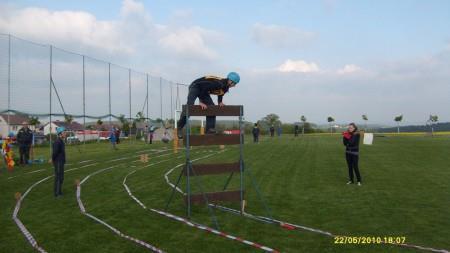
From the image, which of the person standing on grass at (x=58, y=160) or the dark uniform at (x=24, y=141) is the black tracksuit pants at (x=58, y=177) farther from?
the dark uniform at (x=24, y=141)

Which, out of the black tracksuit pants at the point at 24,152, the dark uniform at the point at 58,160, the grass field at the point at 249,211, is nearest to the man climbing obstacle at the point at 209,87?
the grass field at the point at 249,211

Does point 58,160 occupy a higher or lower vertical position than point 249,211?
higher

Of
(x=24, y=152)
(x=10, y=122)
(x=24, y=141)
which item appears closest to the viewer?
(x=24, y=141)

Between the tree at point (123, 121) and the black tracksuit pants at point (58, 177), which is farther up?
the tree at point (123, 121)

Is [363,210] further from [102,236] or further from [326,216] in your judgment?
[102,236]

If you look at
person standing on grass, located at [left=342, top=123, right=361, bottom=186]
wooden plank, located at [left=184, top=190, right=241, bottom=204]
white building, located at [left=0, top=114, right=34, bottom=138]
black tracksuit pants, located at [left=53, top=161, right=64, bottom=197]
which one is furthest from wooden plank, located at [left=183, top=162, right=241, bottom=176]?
white building, located at [left=0, top=114, right=34, bottom=138]

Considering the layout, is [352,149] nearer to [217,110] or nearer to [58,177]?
[217,110]

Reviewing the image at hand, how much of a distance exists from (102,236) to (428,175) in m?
12.5

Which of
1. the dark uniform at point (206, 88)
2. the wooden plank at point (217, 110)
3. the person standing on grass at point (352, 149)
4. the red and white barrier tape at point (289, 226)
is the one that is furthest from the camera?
the person standing on grass at point (352, 149)

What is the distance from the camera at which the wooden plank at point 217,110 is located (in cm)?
830

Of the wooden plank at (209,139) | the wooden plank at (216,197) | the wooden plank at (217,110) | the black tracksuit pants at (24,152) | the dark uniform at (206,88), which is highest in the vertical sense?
the dark uniform at (206,88)

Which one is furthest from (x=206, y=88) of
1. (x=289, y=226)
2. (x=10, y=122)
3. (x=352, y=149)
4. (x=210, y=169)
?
(x=10, y=122)

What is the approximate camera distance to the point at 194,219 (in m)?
8.25

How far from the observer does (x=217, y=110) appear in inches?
337
